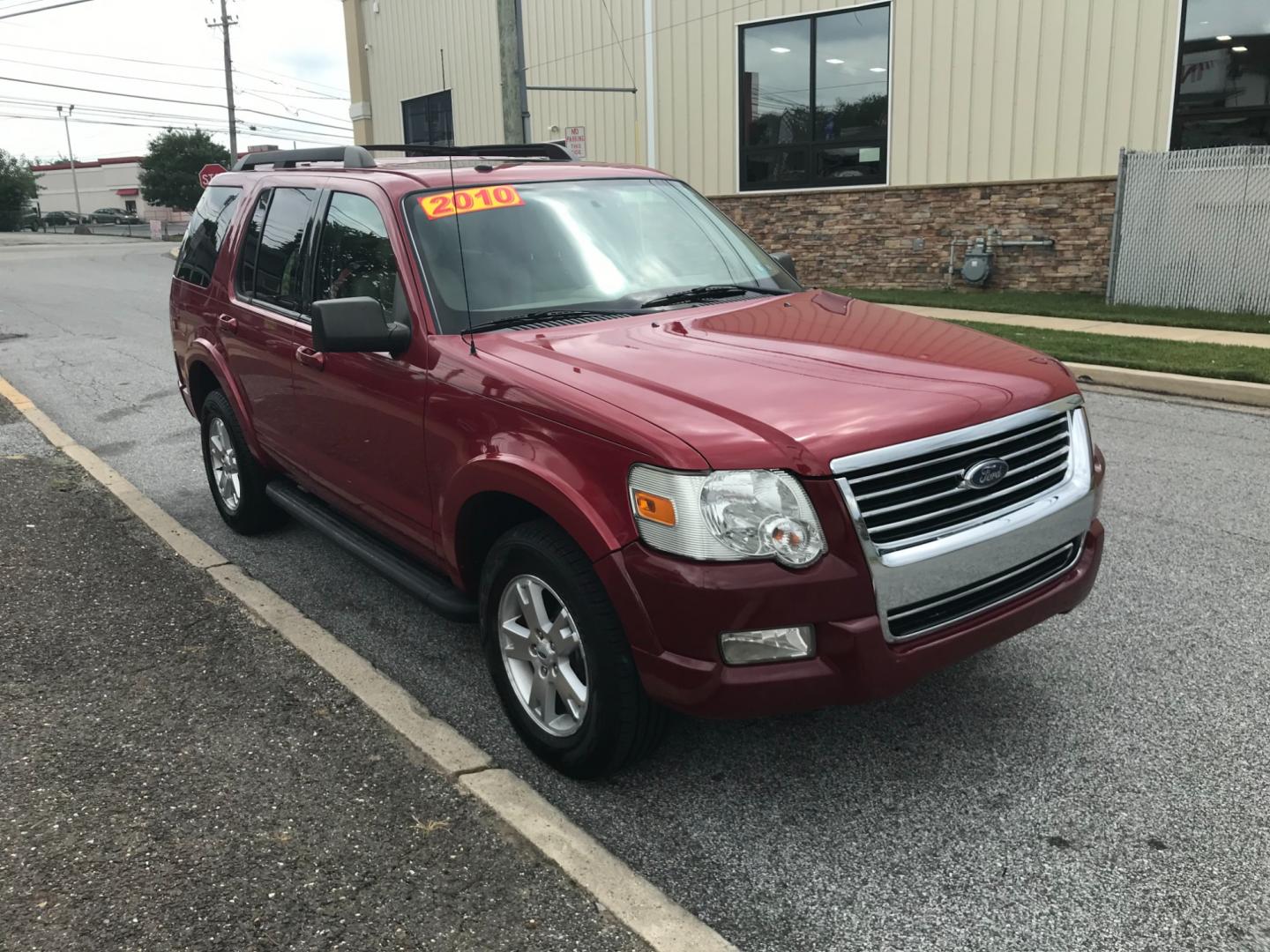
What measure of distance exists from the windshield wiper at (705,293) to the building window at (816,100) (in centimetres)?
1367

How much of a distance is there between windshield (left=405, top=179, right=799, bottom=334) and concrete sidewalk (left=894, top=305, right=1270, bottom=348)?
8.26 meters

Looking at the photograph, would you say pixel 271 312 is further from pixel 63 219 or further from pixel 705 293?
pixel 63 219

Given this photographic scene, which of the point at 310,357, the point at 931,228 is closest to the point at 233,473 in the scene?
the point at 310,357

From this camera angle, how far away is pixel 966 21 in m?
15.3

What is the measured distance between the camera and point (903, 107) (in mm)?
16344

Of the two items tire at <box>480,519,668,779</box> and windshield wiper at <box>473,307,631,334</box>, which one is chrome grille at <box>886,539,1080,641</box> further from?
windshield wiper at <box>473,307,631,334</box>

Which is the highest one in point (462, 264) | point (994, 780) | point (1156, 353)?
point (462, 264)

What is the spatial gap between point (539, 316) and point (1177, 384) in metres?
7.11

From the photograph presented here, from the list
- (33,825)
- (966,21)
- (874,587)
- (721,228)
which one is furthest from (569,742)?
(966,21)

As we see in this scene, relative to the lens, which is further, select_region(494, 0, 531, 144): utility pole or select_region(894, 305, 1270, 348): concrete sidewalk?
select_region(494, 0, 531, 144): utility pole

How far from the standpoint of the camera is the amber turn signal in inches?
107

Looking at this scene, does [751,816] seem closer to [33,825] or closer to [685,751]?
[685,751]

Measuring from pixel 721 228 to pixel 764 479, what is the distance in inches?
89.3

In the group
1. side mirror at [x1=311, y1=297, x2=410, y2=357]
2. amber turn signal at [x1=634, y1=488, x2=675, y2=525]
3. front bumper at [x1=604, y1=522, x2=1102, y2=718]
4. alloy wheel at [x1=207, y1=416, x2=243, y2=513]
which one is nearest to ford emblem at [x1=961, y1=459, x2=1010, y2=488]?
front bumper at [x1=604, y1=522, x2=1102, y2=718]
